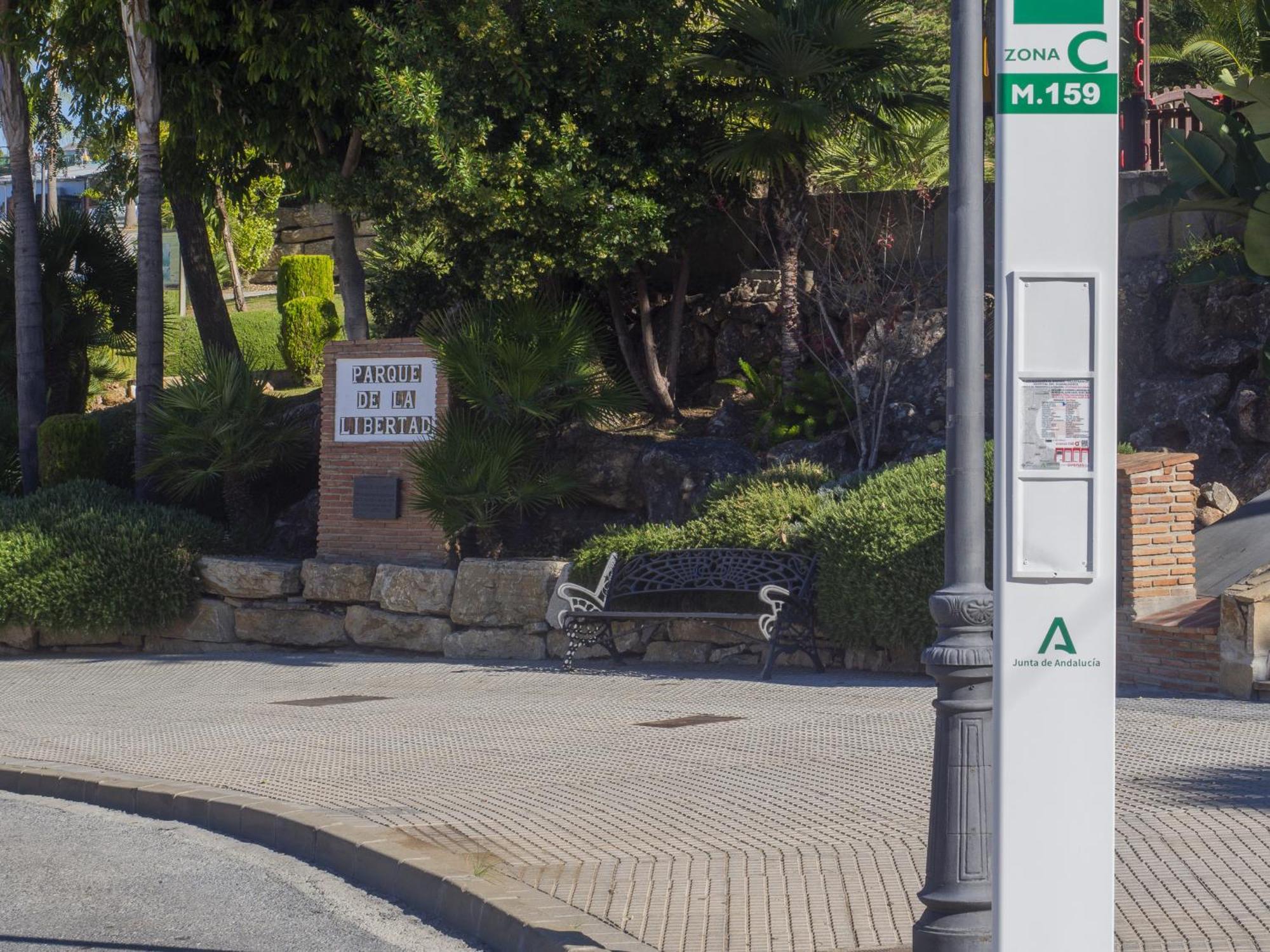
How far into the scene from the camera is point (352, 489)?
600 inches

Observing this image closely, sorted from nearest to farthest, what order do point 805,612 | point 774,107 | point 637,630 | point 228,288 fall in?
point 805,612, point 637,630, point 774,107, point 228,288

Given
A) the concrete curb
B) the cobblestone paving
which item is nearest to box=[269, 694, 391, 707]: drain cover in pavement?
the cobblestone paving

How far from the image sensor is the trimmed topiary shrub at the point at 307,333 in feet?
96.6

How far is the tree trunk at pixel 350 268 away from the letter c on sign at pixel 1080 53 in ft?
46.0

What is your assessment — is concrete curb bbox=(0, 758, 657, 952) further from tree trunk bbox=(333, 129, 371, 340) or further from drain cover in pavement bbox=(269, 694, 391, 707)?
tree trunk bbox=(333, 129, 371, 340)

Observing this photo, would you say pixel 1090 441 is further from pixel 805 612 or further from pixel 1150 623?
pixel 805 612

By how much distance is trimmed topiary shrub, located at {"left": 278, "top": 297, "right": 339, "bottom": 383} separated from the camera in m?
29.5

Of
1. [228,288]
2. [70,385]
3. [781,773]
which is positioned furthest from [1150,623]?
[228,288]

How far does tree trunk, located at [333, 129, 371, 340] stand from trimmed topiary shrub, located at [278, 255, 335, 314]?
43.3ft

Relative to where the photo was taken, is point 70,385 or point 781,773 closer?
point 781,773

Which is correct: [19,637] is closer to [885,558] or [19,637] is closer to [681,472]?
[681,472]

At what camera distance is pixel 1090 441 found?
13.7ft

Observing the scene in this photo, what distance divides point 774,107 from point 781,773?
825cm

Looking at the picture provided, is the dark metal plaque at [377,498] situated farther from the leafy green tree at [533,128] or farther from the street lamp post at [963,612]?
the street lamp post at [963,612]
